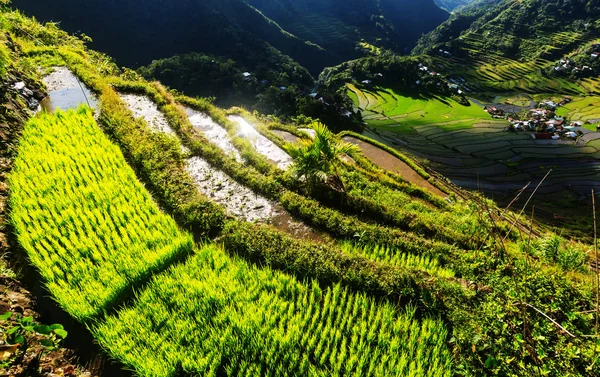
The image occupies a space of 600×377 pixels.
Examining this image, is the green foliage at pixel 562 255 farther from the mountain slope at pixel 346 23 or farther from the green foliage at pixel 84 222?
the mountain slope at pixel 346 23

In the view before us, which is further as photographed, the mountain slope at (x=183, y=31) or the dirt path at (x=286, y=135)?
the mountain slope at (x=183, y=31)

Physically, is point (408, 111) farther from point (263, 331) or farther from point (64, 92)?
point (263, 331)

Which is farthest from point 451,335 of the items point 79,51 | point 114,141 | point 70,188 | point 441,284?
point 79,51

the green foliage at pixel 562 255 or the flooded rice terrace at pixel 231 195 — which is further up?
the green foliage at pixel 562 255

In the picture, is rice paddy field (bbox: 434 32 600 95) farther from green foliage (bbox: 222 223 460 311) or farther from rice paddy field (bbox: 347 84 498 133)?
green foliage (bbox: 222 223 460 311)

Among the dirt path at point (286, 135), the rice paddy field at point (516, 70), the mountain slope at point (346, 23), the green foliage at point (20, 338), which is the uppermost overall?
the mountain slope at point (346, 23)

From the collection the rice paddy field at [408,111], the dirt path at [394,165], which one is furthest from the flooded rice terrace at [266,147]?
the rice paddy field at [408,111]

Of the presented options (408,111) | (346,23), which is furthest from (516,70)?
(346,23)
